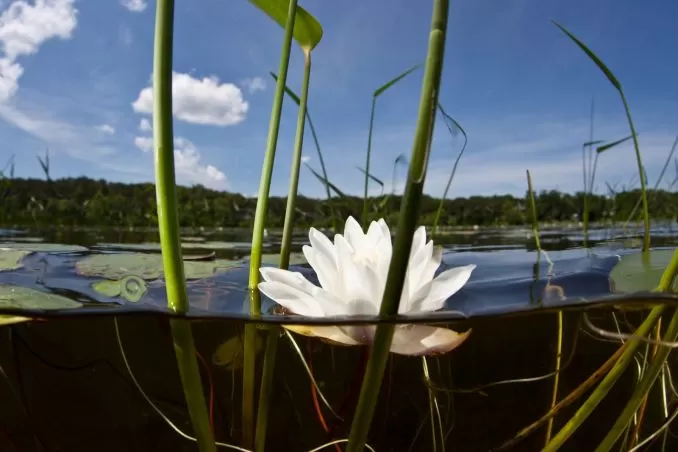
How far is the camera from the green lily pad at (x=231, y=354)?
550 millimetres

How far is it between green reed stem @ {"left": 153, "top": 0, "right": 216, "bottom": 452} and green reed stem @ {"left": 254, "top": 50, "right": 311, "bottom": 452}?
0.07 metres

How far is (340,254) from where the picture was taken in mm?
431

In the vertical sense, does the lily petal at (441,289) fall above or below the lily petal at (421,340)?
above

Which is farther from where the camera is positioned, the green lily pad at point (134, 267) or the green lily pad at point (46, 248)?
the green lily pad at point (46, 248)

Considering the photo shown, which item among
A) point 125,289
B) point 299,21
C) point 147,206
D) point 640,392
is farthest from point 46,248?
point 147,206

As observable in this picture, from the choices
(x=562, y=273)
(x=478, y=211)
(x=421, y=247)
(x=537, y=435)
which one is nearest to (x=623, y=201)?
(x=562, y=273)

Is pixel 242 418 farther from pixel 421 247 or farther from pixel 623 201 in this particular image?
pixel 623 201

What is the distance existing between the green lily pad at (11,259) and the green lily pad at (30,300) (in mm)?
344

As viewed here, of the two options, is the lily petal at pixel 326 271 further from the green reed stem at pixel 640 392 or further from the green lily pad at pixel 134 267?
the green lily pad at pixel 134 267

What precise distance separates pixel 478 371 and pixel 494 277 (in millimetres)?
291

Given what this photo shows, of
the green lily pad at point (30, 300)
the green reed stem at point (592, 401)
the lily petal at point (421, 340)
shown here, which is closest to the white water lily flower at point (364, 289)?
the lily petal at point (421, 340)

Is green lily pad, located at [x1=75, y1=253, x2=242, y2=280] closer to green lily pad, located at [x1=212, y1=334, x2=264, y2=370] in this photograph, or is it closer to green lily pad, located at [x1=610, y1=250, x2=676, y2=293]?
green lily pad, located at [x1=212, y1=334, x2=264, y2=370]

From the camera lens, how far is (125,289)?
86 centimetres

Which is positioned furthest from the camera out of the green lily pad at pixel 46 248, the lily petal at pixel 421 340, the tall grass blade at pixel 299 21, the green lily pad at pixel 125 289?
the green lily pad at pixel 46 248
